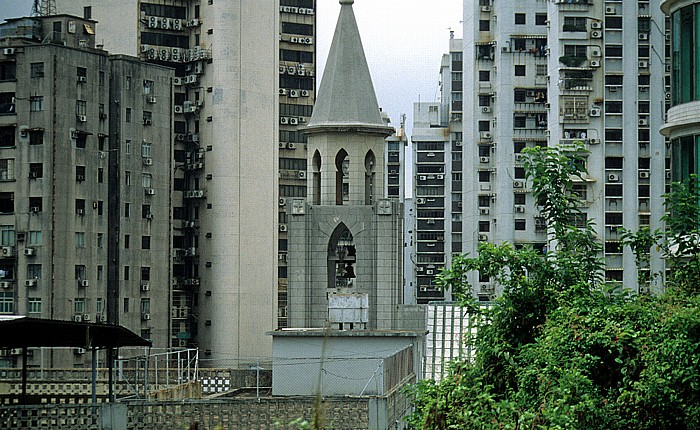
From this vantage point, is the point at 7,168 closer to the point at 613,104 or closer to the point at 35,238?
the point at 35,238

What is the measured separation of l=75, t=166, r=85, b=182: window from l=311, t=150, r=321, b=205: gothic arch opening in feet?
98.9

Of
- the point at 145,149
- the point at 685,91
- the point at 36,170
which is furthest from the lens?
the point at 145,149

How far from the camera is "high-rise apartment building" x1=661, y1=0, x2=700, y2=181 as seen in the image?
21.7 meters

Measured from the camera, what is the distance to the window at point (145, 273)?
7512cm

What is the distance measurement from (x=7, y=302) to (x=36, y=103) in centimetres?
964

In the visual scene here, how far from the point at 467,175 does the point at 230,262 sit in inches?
686

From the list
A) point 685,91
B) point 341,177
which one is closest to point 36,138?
point 341,177

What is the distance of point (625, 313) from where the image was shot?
16406 millimetres

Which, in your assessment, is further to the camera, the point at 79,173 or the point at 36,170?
the point at 79,173

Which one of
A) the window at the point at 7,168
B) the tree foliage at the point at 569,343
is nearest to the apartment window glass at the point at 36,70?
the window at the point at 7,168

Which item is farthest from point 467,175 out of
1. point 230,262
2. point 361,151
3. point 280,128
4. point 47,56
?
point 361,151

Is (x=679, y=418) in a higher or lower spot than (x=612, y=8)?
lower

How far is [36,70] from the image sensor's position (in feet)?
229

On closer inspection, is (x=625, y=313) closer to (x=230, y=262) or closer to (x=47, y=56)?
(x=47, y=56)
